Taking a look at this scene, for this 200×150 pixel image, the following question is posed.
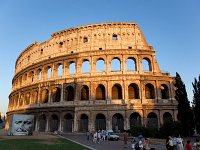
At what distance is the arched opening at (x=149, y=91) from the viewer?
104 feet

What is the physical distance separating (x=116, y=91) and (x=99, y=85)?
9.52 ft

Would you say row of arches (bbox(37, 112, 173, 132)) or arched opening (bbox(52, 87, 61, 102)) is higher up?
arched opening (bbox(52, 87, 61, 102))

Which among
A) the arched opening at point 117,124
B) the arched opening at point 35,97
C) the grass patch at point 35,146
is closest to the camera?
the grass patch at point 35,146

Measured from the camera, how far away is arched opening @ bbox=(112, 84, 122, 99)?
3172cm

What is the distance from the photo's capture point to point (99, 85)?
105ft

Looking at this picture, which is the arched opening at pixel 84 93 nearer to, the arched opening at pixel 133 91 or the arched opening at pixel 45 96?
the arched opening at pixel 133 91

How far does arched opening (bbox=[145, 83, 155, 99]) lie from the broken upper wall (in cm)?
638

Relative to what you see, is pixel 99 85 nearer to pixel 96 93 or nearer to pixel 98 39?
pixel 96 93

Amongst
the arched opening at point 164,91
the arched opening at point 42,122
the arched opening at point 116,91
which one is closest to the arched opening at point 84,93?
the arched opening at point 116,91

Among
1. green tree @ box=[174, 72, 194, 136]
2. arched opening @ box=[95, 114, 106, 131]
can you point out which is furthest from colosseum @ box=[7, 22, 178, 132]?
green tree @ box=[174, 72, 194, 136]

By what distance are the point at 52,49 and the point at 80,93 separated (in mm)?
11541

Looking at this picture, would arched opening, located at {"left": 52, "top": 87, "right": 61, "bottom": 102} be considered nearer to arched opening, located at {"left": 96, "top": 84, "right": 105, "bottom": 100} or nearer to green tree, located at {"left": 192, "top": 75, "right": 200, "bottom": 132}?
arched opening, located at {"left": 96, "top": 84, "right": 105, "bottom": 100}

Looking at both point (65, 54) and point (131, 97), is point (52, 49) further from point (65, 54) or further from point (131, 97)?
point (131, 97)

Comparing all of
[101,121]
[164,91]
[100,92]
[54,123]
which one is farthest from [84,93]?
[164,91]
